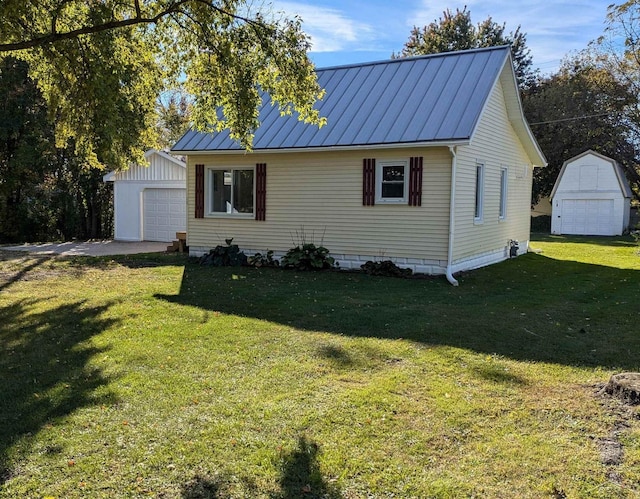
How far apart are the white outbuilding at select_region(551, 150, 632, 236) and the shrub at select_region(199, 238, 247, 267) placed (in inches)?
889

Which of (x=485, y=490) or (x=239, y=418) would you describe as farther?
(x=239, y=418)

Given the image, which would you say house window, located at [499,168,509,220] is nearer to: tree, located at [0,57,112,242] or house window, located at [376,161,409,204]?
house window, located at [376,161,409,204]

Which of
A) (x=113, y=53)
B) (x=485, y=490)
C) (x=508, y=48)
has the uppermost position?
(x=508, y=48)

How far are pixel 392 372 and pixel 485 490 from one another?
6.72 feet

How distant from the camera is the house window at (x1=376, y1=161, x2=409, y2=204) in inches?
456

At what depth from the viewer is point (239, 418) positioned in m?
3.97

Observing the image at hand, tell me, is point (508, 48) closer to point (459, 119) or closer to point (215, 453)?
point (459, 119)

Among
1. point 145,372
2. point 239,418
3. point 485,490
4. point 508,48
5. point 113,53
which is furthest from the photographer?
point 508,48

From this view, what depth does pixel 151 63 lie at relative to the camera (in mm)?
9430

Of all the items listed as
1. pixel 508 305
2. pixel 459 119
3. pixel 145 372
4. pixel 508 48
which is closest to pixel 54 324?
pixel 145 372

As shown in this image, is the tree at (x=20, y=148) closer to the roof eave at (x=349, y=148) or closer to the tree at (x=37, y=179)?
the tree at (x=37, y=179)

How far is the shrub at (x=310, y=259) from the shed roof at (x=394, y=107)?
7.78ft

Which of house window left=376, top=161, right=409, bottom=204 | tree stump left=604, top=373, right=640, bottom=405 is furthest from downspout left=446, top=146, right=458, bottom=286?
tree stump left=604, top=373, right=640, bottom=405

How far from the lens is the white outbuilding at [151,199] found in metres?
18.7
